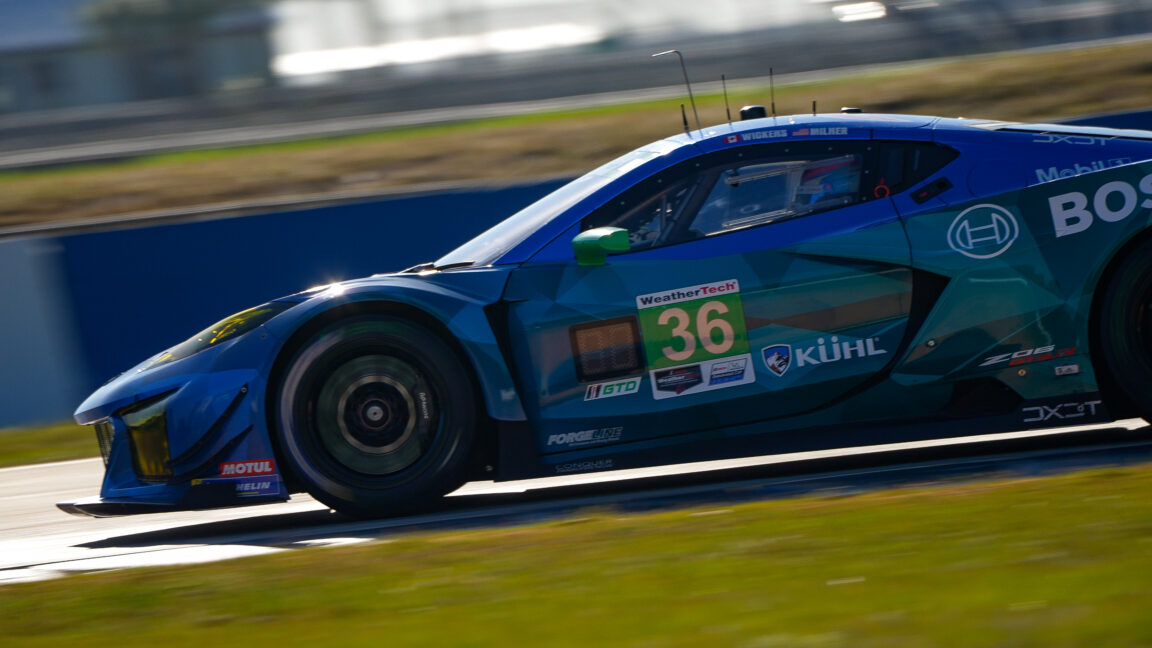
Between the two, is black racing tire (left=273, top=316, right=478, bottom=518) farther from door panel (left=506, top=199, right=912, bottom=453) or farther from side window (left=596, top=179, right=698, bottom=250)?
side window (left=596, top=179, right=698, bottom=250)

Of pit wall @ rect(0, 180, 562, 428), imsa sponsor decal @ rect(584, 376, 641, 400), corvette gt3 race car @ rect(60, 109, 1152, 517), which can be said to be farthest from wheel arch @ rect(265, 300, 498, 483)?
pit wall @ rect(0, 180, 562, 428)

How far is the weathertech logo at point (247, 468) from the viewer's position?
454 cm

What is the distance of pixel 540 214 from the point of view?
504 centimetres

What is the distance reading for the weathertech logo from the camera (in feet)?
14.9

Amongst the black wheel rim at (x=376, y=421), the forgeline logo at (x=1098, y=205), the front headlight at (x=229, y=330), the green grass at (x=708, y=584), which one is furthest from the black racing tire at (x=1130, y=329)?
the front headlight at (x=229, y=330)

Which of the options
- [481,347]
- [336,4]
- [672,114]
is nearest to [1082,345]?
[481,347]

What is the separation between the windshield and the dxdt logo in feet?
3.77

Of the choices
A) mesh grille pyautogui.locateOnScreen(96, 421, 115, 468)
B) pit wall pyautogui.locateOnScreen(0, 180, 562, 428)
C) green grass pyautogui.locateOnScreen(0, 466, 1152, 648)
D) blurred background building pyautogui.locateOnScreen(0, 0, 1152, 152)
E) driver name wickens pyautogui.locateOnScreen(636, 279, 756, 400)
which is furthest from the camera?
blurred background building pyautogui.locateOnScreen(0, 0, 1152, 152)

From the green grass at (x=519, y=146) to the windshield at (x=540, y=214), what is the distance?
667 centimetres

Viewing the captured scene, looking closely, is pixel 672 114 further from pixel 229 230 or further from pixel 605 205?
pixel 605 205

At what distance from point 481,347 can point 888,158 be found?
1.75 m

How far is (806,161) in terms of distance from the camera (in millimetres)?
4840

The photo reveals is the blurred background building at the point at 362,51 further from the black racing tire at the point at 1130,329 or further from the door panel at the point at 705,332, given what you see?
the door panel at the point at 705,332

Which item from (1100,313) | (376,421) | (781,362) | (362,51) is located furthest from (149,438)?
(362,51)
